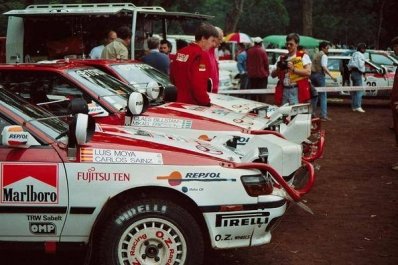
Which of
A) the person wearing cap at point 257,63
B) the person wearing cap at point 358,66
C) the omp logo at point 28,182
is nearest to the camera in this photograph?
the omp logo at point 28,182

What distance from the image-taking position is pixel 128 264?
466 cm

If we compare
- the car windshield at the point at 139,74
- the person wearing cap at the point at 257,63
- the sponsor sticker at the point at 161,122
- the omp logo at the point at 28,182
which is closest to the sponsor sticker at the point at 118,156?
the omp logo at the point at 28,182

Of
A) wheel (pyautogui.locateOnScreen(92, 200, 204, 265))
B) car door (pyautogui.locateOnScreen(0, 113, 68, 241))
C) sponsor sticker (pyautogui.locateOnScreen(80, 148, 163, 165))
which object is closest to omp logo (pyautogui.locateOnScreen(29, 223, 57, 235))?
car door (pyautogui.locateOnScreen(0, 113, 68, 241))

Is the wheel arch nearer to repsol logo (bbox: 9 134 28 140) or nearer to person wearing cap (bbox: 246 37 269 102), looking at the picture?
repsol logo (bbox: 9 134 28 140)

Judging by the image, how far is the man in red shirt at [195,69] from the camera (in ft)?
26.2

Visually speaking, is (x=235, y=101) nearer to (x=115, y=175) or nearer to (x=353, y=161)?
(x=353, y=161)

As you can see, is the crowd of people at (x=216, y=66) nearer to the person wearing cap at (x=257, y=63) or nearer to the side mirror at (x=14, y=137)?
the person wearing cap at (x=257, y=63)

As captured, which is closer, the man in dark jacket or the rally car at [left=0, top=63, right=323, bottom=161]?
the rally car at [left=0, top=63, right=323, bottom=161]

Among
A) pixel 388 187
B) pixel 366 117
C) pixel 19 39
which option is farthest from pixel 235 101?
pixel 366 117

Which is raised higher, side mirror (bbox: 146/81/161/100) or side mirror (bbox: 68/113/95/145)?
side mirror (bbox: 68/113/95/145)

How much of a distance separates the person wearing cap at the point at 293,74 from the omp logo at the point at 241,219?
5.92m

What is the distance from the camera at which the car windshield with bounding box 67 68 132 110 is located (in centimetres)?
686

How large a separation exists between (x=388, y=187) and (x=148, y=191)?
468cm

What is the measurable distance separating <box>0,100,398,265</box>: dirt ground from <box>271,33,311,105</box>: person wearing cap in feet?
3.69
